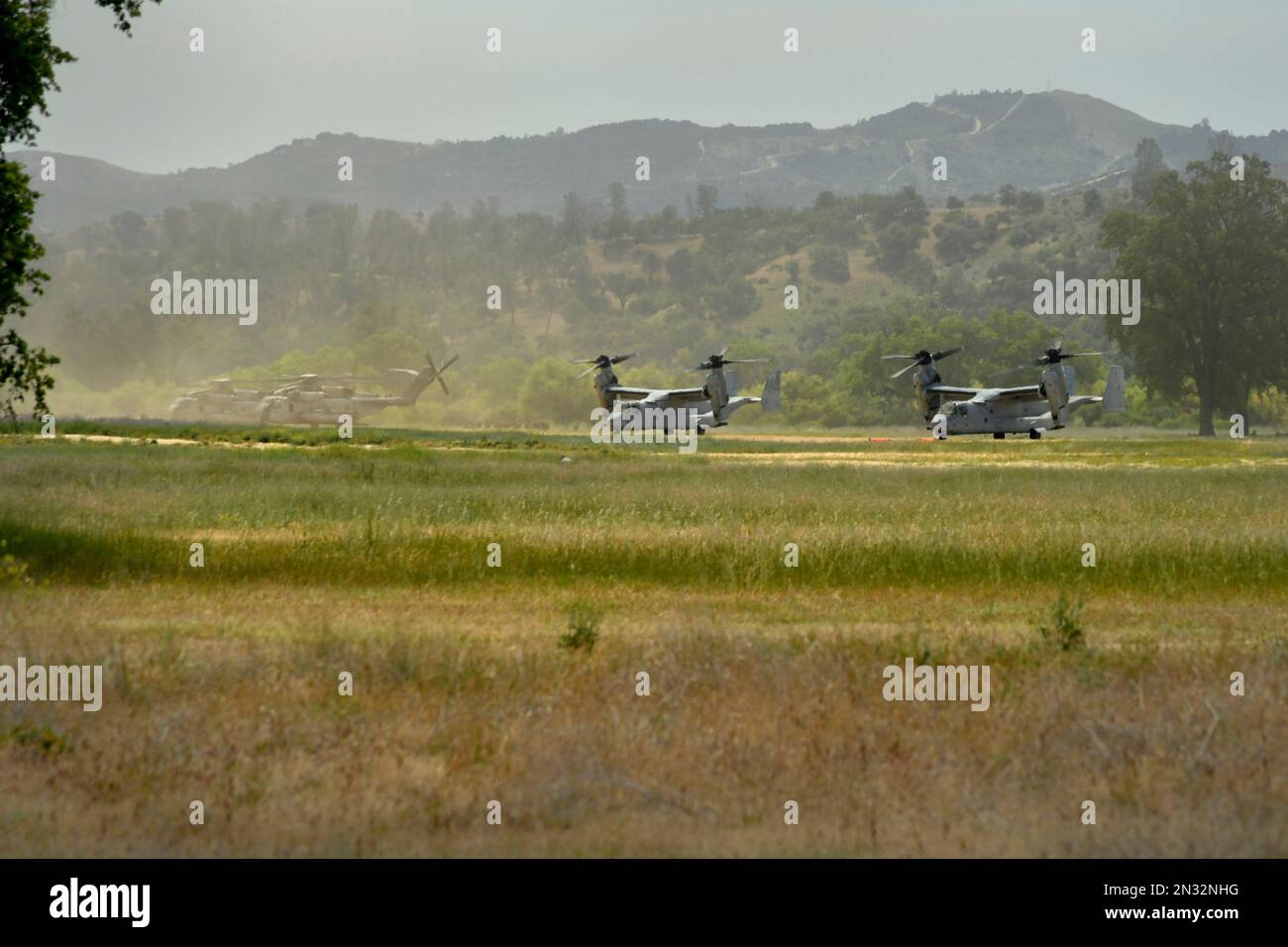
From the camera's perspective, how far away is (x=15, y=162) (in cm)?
3453

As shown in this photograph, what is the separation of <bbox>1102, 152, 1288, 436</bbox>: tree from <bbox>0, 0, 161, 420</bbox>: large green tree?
117544 millimetres

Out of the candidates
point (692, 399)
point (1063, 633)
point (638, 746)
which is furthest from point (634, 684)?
point (692, 399)

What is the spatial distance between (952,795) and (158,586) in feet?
64.8

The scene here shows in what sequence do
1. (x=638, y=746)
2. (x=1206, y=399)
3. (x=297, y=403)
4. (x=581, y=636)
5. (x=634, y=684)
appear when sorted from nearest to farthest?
(x=638, y=746) → (x=634, y=684) → (x=581, y=636) → (x=1206, y=399) → (x=297, y=403)

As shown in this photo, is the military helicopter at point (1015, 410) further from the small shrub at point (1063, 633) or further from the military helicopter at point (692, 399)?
the small shrub at point (1063, 633)

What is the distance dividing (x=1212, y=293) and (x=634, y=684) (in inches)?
5250

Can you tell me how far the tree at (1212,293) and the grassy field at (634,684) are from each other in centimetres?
10205

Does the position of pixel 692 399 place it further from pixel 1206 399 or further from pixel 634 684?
pixel 634 684

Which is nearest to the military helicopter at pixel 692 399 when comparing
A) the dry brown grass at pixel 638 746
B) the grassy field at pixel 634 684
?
the grassy field at pixel 634 684

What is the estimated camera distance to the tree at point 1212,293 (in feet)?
460
